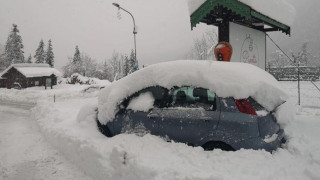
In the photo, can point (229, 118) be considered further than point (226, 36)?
No

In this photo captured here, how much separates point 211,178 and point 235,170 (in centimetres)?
47

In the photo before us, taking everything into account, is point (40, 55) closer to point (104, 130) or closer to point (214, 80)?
point (104, 130)

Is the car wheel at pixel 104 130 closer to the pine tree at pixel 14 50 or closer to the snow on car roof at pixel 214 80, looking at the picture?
the snow on car roof at pixel 214 80

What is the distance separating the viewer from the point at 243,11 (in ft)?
26.6

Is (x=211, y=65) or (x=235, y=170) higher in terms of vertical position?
(x=211, y=65)

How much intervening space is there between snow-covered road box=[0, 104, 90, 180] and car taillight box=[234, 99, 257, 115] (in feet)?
9.86

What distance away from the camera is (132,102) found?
6.16m

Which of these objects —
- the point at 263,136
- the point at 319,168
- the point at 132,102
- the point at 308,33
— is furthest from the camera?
the point at 308,33

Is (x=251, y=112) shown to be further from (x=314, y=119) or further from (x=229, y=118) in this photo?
(x=314, y=119)

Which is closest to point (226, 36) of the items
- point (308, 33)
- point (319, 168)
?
point (319, 168)

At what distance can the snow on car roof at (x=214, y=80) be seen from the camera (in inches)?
200

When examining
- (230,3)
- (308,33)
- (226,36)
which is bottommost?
(226,36)

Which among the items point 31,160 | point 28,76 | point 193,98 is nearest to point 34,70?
point 28,76

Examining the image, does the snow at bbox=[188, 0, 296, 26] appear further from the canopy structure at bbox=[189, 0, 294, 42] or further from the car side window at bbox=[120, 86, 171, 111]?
the car side window at bbox=[120, 86, 171, 111]
